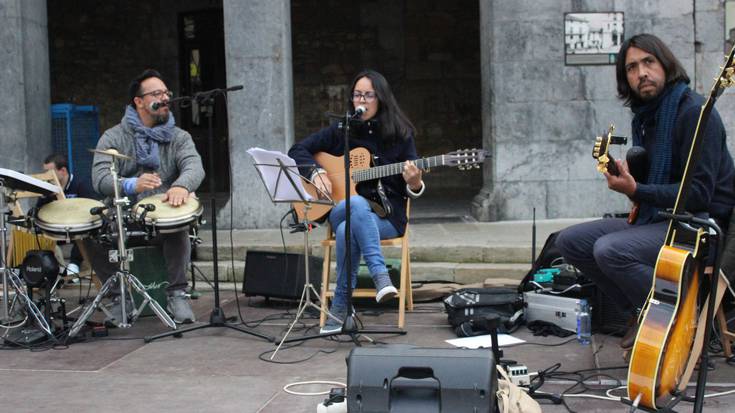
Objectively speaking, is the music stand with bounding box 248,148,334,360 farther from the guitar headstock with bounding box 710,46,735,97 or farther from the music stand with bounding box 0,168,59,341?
the guitar headstock with bounding box 710,46,735,97

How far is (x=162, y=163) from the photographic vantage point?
5.91 meters

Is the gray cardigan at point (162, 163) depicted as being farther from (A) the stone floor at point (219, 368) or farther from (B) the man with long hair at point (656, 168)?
(B) the man with long hair at point (656, 168)

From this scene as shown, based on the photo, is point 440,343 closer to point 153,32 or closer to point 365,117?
point 365,117

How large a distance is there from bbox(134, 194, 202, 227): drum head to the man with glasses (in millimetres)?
280

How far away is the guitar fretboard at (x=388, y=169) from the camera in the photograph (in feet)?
17.0

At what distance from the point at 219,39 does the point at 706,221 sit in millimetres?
10573

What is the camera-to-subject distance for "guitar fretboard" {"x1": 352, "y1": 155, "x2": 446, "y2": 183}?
517 centimetres

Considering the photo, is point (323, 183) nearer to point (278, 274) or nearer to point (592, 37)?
point (278, 274)

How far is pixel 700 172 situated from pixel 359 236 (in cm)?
201

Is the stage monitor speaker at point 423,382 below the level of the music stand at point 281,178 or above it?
below

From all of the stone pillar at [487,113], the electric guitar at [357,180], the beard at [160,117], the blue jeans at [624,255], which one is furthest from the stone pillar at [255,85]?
the blue jeans at [624,255]

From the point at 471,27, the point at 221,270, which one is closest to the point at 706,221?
the point at 221,270

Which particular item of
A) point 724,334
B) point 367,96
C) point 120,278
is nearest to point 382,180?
point 367,96

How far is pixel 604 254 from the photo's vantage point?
4.34m
